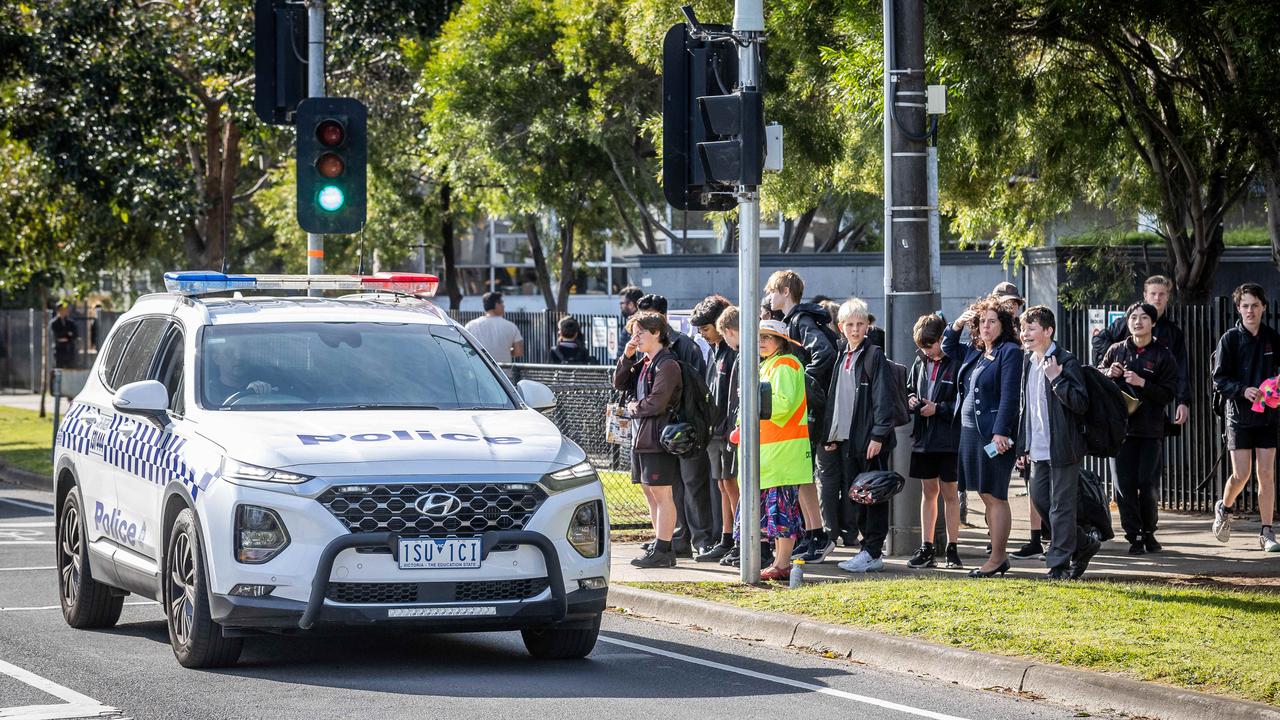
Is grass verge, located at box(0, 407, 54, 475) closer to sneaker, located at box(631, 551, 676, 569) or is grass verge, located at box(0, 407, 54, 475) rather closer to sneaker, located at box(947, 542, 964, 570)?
sneaker, located at box(631, 551, 676, 569)

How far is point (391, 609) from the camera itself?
26.1ft

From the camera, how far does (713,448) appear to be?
12.7 m

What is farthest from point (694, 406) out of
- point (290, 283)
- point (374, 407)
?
point (374, 407)

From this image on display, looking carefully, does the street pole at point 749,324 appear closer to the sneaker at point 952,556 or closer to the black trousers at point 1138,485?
the sneaker at point 952,556

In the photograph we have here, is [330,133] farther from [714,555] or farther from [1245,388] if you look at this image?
[1245,388]

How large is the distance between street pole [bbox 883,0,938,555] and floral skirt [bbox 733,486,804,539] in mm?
1351

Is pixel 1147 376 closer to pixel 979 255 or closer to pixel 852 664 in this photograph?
pixel 852 664

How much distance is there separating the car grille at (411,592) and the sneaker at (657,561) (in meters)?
4.21

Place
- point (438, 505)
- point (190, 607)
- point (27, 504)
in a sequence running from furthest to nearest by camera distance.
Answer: point (27, 504), point (190, 607), point (438, 505)

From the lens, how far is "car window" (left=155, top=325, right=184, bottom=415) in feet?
29.9

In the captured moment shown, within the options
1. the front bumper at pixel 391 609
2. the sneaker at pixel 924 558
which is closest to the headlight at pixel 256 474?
the front bumper at pixel 391 609

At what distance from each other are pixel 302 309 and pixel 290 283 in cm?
57

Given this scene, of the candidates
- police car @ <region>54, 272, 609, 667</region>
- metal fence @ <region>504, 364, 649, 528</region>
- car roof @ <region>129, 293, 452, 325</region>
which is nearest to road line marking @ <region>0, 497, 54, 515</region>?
metal fence @ <region>504, 364, 649, 528</region>

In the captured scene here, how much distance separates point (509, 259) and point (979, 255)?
94.2 ft
